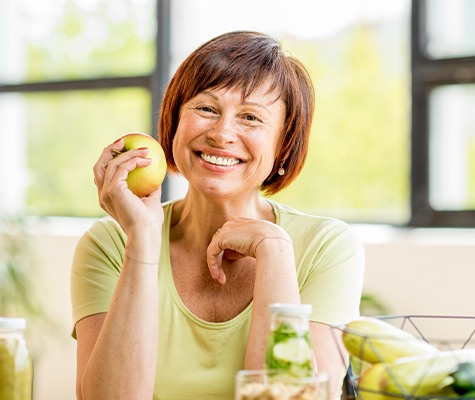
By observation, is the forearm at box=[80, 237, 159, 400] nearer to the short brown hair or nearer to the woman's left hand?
the woman's left hand

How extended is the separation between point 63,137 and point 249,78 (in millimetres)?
2500

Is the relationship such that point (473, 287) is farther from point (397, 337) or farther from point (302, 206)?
point (397, 337)

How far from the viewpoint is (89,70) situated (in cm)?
386

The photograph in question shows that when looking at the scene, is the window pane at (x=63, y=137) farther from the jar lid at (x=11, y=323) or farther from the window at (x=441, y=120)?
the jar lid at (x=11, y=323)

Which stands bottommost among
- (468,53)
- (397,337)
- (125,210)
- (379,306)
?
(379,306)

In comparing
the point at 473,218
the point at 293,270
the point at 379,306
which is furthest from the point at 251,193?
the point at 473,218

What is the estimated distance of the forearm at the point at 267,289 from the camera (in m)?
1.36

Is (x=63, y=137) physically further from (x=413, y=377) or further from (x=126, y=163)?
(x=413, y=377)

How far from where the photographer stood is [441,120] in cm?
310

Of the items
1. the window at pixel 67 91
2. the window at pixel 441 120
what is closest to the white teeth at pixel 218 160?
the window at pixel 441 120

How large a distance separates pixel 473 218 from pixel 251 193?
5.03ft

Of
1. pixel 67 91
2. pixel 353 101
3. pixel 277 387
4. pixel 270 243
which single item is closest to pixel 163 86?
pixel 67 91

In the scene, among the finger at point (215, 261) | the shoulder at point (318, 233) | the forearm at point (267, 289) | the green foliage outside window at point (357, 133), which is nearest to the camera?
the forearm at point (267, 289)

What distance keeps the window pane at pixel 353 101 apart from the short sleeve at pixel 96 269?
169cm
